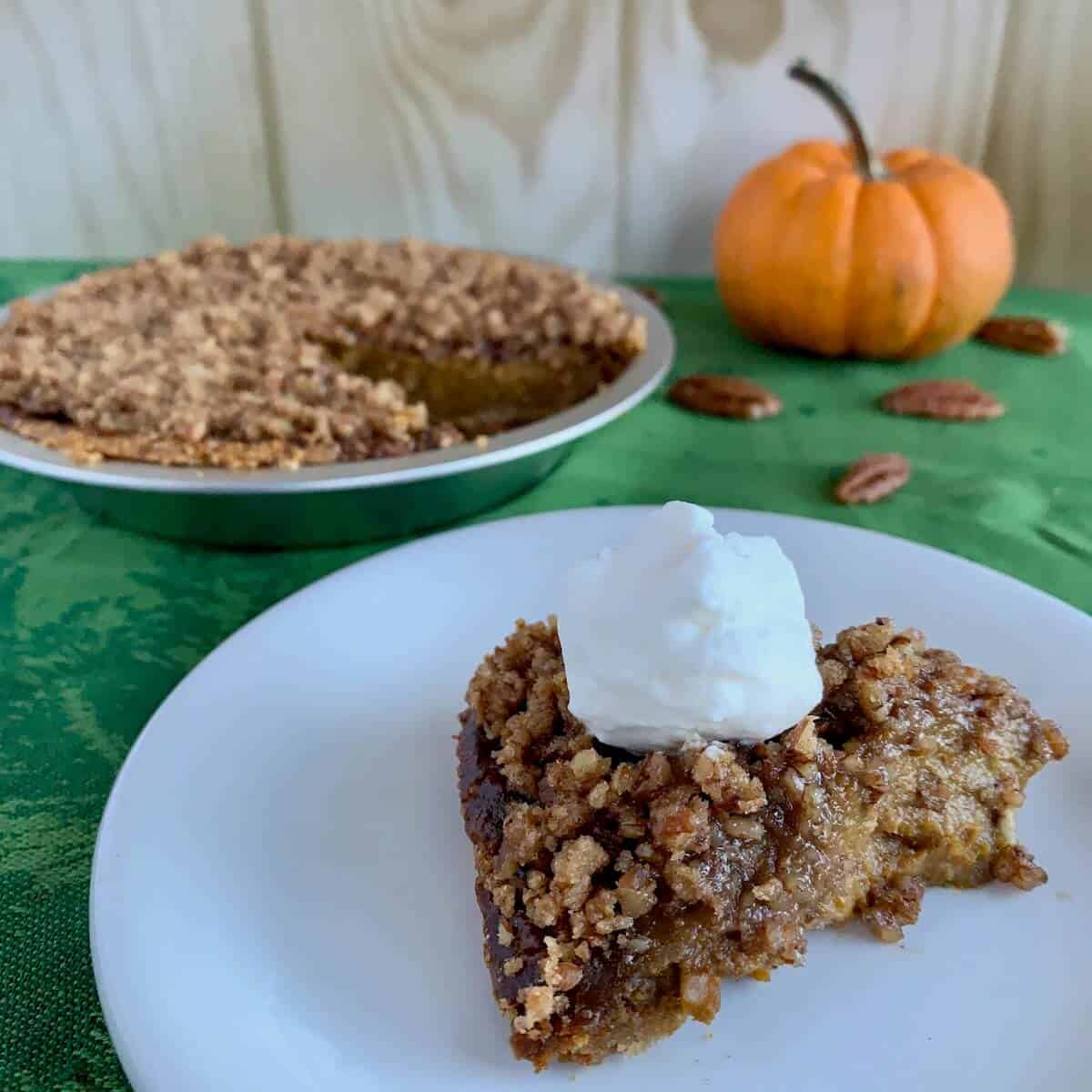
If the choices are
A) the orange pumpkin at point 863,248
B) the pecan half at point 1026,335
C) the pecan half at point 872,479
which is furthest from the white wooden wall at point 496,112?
the pecan half at point 872,479

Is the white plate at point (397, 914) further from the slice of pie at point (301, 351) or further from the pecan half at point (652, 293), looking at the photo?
the pecan half at point (652, 293)

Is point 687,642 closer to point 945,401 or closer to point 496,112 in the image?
point 945,401

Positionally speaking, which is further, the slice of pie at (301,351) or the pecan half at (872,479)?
the pecan half at (872,479)

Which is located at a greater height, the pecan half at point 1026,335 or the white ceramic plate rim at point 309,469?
the white ceramic plate rim at point 309,469

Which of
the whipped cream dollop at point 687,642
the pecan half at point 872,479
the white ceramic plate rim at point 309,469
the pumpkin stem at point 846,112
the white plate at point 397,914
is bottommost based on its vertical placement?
the pecan half at point 872,479

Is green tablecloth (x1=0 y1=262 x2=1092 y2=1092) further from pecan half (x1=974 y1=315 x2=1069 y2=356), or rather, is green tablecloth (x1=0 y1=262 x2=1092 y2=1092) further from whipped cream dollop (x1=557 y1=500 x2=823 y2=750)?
whipped cream dollop (x1=557 y1=500 x2=823 y2=750)

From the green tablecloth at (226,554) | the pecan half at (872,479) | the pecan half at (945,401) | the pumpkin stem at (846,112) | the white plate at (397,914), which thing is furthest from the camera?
the pumpkin stem at (846,112)

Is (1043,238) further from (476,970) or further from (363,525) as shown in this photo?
(476,970)
